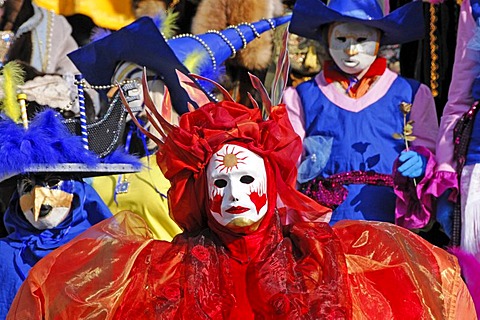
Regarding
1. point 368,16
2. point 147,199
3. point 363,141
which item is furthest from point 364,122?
point 147,199

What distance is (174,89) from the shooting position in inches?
198

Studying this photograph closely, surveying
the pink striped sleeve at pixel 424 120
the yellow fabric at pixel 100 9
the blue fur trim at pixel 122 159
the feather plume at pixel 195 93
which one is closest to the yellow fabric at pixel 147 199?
the blue fur trim at pixel 122 159

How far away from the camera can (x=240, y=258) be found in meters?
3.53

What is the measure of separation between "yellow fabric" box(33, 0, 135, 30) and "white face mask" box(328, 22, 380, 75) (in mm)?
1662

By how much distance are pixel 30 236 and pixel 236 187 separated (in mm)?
1217

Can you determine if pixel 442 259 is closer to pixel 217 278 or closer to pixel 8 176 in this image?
pixel 217 278

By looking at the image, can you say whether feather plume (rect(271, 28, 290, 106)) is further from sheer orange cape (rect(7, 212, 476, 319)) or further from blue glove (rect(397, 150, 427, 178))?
blue glove (rect(397, 150, 427, 178))

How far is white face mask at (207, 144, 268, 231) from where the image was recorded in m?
3.48

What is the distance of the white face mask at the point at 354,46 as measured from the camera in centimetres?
482

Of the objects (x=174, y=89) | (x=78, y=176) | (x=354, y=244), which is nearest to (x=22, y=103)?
(x=78, y=176)

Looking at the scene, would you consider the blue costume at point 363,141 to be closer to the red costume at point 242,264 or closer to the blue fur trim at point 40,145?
the blue fur trim at point 40,145

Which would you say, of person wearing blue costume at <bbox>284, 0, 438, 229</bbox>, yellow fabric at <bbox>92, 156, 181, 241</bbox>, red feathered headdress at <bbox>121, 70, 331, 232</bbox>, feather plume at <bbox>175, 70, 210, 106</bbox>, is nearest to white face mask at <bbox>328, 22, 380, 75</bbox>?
person wearing blue costume at <bbox>284, 0, 438, 229</bbox>

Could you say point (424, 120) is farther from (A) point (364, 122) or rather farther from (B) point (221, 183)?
(B) point (221, 183)

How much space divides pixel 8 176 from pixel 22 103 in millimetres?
375
